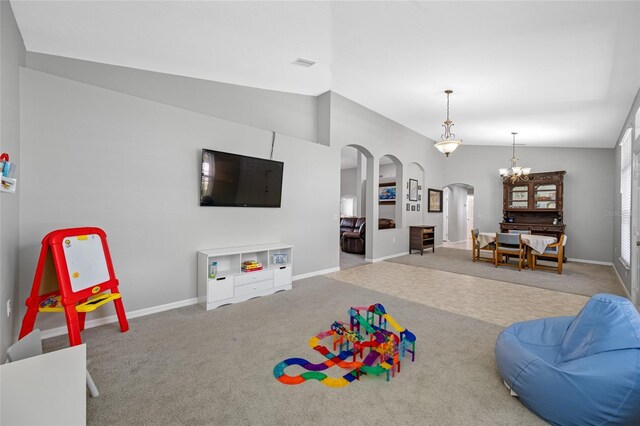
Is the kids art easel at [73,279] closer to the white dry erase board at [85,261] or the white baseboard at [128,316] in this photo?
the white dry erase board at [85,261]

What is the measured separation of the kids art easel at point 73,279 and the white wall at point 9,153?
164 millimetres

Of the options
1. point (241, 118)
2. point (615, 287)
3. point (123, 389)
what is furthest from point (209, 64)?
point (615, 287)

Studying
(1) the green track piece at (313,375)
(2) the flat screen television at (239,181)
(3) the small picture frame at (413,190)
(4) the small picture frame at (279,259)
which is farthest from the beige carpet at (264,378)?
(3) the small picture frame at (413,190)

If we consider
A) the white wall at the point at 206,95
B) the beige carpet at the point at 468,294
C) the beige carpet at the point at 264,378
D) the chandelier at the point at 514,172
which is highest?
the white wall at the point at 206,95

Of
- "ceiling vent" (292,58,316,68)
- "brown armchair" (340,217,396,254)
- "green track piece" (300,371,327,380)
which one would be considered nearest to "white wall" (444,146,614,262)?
"brown armchair" (340,217,396,254)

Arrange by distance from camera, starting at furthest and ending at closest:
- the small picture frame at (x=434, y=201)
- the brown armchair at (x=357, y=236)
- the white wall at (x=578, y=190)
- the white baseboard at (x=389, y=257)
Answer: the small picture frame at (x=434, y=201) < the brown armchair at (x=357, y=236) < the white wall at (x=578, y=190) < the white baseboard at (x=389, y=257)

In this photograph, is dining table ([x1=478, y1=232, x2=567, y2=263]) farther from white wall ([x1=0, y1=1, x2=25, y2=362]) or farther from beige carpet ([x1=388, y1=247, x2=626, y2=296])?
white wall ([x1=0, y1=1, x2=25, y2=362])

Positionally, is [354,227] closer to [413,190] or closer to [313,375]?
[413,190]

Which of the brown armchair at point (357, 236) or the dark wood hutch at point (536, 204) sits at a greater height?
the dark wood hutch at point (536, 204)

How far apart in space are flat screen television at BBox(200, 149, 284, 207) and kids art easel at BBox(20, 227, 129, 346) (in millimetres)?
1277

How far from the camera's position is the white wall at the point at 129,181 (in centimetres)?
264

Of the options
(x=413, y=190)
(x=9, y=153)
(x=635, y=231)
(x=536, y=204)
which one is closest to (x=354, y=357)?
(x=9, y=153)

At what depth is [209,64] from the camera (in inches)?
146

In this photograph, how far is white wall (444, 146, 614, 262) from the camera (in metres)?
6.96
